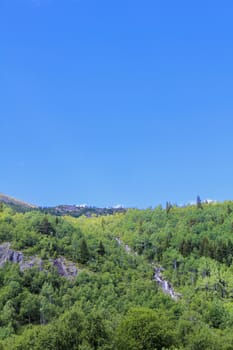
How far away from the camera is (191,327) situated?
9838 centimetres

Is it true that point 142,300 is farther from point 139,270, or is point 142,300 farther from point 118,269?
point 139,270

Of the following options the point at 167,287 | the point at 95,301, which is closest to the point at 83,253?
the point at 95,301

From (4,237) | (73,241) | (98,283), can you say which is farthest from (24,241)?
(98,283)

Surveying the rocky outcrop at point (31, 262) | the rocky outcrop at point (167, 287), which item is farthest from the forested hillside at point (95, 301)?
the rocky outcrop at point (167, 287)

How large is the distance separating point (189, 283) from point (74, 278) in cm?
5406

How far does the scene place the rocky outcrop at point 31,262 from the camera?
166m

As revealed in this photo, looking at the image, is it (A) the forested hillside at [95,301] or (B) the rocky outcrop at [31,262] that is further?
(B) the rocky outcrop at [31,262]

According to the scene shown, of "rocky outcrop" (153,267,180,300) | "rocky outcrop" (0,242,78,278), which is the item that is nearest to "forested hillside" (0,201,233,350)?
"rocky outcrop" (0,242,78,278)

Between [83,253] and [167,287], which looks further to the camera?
[167,287]

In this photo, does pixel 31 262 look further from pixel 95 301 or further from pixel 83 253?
pixel 95 301

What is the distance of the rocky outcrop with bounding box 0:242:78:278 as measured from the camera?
16588 cm

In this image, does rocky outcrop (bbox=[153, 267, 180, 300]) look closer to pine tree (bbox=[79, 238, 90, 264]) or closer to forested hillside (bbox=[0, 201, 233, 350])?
forested hillside (bbox=[0, 201, 233, 350])

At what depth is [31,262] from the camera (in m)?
167

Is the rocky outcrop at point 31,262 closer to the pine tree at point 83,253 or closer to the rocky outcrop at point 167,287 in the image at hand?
the pine tree at point 83,253
